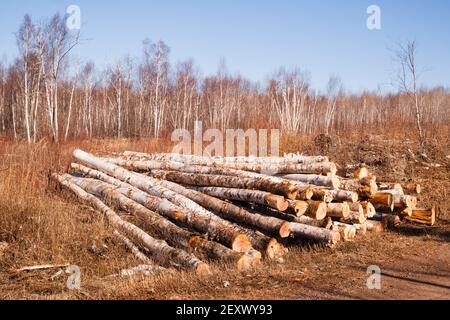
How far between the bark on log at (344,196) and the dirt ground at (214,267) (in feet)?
2.56

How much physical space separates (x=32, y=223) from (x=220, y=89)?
42.0m

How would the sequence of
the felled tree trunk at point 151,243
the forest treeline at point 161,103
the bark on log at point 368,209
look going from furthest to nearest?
the forest treeline at point 161,103, the bark on log at point 368,209, the felled tree trunk at point 151,243

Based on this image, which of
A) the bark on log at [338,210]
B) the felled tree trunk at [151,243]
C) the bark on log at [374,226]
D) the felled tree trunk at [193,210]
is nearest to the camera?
the felled tree trunk at [151,243]

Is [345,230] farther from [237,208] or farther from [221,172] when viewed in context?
[221,172]

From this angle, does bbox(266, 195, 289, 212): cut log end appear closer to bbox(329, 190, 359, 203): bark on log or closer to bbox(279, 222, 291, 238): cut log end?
bbox(279, 222, 291, 238): cut log end

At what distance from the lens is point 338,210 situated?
8.15m

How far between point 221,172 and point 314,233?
2843mm

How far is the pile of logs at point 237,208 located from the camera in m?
7.11

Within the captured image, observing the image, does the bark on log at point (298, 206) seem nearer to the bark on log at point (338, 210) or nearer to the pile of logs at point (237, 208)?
the pile of logs at point (237, 208)

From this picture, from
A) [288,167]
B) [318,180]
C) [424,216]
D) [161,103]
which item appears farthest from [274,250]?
[161,103]

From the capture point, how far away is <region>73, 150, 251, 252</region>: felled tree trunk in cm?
686

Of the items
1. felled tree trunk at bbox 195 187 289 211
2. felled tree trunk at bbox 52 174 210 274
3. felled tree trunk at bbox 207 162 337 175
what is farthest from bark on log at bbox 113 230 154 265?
felled tree trunk at bbox 207 162 337 175

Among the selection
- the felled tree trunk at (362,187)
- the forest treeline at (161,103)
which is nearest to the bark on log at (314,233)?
the felled tree trunk at (362,187)
